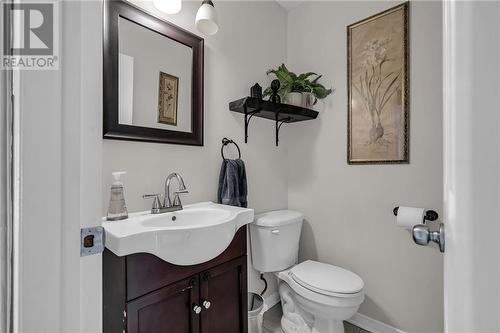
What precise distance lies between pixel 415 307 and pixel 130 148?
6.23 feet

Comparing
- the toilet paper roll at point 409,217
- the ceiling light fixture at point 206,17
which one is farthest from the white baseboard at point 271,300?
the ceiling light fixture at point 206,17

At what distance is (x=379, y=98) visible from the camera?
1563mm

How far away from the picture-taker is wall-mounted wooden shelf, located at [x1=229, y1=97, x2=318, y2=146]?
153 centimetres

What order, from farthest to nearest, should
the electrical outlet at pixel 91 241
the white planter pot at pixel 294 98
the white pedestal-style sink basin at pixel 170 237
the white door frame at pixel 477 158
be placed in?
1. the white planter pot at pixel 294 98
2. the white pedestal-style sink basin at pixel 170 237
3. the electrical outlet at pixel 91 241
4. the white door frame at pixel 477 158

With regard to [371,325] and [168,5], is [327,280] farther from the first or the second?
[168,5]

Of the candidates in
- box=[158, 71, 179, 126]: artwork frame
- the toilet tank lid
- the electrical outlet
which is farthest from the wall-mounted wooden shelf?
the electrical outlet

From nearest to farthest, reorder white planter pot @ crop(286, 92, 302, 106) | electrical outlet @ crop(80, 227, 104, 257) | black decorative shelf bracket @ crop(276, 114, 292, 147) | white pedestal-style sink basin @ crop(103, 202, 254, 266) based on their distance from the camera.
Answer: electrical outlet @ crop(80, 227, 104, 257), white pedestal-style sink basin @ crop(103, 202, 254, 266), white planter pot @ crop(286, 92, 302, 106), black decorative shelf bracket @ crop(276, 114, 292, 147)

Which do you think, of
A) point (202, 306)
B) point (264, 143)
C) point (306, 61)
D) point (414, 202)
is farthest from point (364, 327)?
point (306, 61)

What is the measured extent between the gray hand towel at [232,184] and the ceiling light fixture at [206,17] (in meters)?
0.79

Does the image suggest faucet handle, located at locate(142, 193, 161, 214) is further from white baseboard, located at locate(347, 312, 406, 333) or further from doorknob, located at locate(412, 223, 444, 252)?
white baseboard, located at locate(347, 312, 406, 333)

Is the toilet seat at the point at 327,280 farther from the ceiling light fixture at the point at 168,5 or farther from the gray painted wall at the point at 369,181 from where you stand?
the ceiling light fixture at the point at 168,5

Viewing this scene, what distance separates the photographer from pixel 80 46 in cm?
43

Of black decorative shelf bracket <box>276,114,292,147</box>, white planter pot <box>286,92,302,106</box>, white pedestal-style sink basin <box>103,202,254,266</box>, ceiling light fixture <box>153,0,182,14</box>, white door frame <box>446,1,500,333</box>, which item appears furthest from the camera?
black decorative shelf bracket <box>276,114,292,147</box>

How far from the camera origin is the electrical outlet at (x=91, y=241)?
17.4 inches
